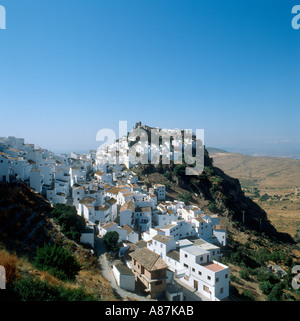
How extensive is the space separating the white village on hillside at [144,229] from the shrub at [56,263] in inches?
170

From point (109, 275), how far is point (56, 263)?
5921 mm

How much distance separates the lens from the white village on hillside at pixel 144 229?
12242mm

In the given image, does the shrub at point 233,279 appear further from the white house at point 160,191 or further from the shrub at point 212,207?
the shrub at point 212,207

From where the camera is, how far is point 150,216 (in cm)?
2112

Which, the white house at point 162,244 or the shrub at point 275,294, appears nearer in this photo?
the shrub at point 275,294

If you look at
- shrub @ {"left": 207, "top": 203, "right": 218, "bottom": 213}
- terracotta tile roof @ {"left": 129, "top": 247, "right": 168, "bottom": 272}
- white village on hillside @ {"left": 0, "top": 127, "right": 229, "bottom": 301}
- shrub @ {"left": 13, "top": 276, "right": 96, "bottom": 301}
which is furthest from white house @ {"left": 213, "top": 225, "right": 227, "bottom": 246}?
→ shrub @ {"left": 13, "top": 276, "right": 96, "bottom": 301}

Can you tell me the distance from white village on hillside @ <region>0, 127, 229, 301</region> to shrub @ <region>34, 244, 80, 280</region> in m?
4.32

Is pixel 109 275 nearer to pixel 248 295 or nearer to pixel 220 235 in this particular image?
pixel 248 295

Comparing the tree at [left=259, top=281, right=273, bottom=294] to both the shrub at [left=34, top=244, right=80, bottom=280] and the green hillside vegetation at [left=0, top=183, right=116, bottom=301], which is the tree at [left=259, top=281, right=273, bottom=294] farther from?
the shrub at [left=34, top=244, right=80, bottom=280]

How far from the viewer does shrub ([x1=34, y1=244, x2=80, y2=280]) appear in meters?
7.24

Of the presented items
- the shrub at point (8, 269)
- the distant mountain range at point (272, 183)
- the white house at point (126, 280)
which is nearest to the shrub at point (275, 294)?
the white house at point (126, 280)

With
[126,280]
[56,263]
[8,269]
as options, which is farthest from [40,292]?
[126,280]
